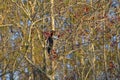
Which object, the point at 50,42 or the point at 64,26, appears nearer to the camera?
the point at 50,42

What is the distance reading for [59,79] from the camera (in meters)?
17.1

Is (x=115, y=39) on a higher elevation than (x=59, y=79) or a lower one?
higher

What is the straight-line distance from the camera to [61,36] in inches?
379

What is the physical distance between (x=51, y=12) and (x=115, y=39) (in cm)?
293

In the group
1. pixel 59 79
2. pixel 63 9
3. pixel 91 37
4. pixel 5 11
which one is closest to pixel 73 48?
pixel 91 37

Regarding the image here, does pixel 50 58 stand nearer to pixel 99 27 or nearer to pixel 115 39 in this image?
pixel 99 27

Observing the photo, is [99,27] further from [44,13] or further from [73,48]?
[44,13]

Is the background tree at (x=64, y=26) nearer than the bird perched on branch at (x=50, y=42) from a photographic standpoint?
No

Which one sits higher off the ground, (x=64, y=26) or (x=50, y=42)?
(x=64, y=26)

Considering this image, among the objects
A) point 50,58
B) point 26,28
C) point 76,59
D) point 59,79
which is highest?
point 26,28

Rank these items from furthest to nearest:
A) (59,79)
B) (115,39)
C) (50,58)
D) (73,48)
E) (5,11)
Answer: (59,79), (5,11), (115,39), (73,48), (50,58)

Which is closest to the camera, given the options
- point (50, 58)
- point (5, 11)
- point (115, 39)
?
point (50, 58)

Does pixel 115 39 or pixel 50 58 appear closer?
pixel 50 58

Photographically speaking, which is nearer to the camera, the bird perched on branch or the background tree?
the bird perched on branch
